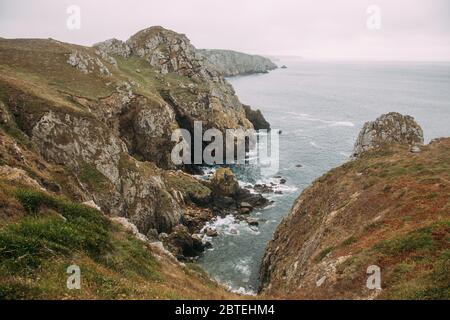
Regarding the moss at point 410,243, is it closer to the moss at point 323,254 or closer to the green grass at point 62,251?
the moss at point 323,254

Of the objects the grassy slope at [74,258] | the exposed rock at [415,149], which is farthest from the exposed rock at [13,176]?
the exposed rock at [415,149]

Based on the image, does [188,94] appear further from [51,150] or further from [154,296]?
[154,296]

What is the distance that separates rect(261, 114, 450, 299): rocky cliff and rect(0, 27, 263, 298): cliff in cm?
834

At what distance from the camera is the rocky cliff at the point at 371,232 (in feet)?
74.4

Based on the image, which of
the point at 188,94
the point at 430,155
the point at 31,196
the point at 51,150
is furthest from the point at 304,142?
the point at 31,196

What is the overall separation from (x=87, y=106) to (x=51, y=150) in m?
19.5

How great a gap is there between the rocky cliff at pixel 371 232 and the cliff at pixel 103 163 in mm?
8344

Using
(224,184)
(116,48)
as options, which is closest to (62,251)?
(224,184)

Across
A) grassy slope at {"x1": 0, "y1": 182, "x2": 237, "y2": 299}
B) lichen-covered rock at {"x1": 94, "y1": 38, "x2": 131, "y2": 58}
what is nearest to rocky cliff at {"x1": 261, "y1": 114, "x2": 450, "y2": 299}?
grassy slope at {"x1": 0, "y1": 182, "x2": 237, "y2": 299}

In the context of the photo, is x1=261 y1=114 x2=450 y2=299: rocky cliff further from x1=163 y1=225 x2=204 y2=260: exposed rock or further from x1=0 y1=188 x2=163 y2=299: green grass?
x1=163 y1=225 x2=204 y2=260: exposed rock

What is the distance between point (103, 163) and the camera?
197 feet

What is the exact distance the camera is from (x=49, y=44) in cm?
9431

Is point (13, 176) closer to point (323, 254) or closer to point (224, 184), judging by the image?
point (323, 254)

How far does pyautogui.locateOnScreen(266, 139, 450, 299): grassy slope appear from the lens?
22578 mm
